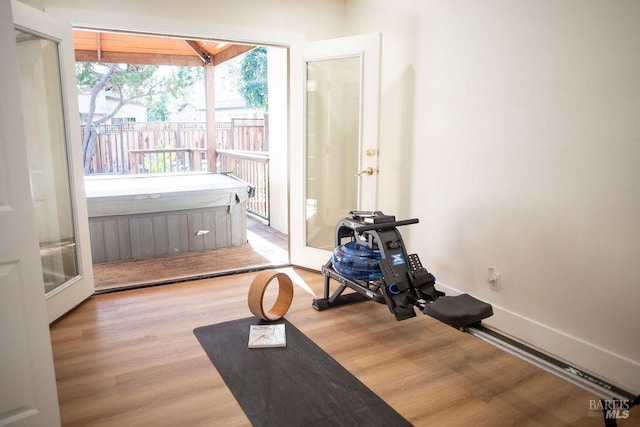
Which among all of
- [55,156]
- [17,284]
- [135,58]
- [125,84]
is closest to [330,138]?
[55,156]

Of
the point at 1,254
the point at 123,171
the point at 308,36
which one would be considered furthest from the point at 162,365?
the point at 123,171

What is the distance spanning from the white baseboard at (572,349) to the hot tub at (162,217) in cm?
297

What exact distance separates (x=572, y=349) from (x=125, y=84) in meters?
9.59

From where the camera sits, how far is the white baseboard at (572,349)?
2193 millimetres

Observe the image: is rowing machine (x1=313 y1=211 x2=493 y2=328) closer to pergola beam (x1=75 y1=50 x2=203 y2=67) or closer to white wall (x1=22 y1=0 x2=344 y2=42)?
white wall (x1=22 y1=0 x2=344 y2=42)

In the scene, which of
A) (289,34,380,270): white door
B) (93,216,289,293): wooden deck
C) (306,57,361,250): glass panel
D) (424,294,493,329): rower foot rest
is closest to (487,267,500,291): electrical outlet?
(424,294,493,329): rower foot rest

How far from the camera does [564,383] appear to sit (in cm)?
228

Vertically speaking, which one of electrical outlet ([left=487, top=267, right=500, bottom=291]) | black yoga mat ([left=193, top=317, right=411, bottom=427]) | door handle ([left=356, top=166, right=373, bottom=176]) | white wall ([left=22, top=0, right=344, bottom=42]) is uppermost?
white wall ([left=22, top=0, right=344, bottom=42])

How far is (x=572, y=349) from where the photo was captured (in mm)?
2447

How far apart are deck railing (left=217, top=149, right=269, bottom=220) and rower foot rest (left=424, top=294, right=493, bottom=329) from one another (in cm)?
393

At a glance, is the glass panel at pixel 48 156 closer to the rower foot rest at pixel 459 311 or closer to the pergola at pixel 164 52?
the rower foot rest at pixel 459 311

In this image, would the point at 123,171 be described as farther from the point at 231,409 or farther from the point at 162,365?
the point at 231,409

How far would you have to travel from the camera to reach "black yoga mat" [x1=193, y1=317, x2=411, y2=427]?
1987mm

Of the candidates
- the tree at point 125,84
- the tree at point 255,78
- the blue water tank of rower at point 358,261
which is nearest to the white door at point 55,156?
the blue water tank of rower at point 358,261
